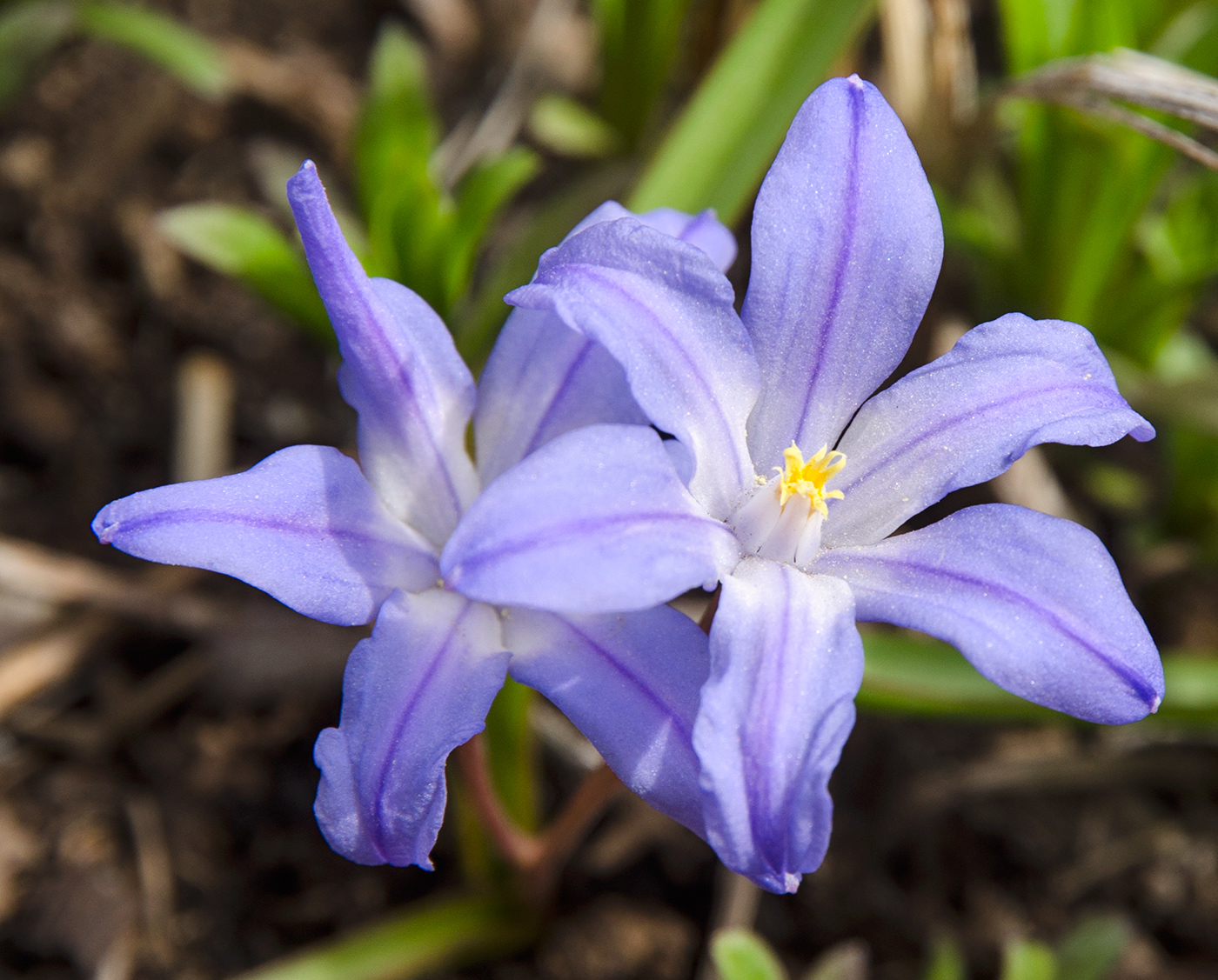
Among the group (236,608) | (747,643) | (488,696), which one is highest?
(747,643)

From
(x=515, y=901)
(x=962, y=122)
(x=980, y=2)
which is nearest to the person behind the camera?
(x=515, y=901)

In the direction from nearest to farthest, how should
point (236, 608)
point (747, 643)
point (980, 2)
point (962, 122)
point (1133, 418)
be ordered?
point (747, 643), point (1133, 418), point (236, 608), point (962, 122), point (980, 2)

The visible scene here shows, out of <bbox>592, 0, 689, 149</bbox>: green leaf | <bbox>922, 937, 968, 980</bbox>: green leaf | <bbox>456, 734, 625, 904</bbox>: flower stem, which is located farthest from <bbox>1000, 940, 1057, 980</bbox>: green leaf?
<bbox>592, 0, 689, 149</bbox>: green leaf

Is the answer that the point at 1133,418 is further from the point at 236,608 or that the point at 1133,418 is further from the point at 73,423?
the point at 73,423

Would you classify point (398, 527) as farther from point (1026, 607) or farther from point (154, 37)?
point (154, 37)

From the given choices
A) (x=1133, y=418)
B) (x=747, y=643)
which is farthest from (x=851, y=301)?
(x=747, y=643)

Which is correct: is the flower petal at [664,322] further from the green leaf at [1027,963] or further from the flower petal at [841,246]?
the green leaf at [1027,963]

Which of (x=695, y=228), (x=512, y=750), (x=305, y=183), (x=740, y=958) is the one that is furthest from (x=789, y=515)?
(x=512, y=750)
